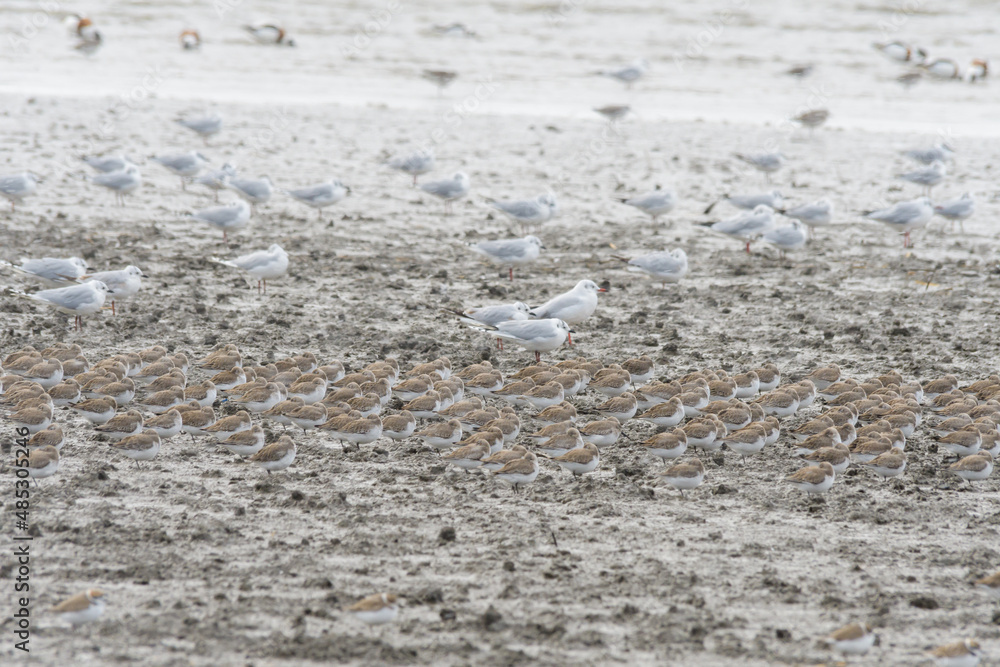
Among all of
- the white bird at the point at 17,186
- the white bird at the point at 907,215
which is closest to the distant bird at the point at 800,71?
the white bird at the point at 907,215

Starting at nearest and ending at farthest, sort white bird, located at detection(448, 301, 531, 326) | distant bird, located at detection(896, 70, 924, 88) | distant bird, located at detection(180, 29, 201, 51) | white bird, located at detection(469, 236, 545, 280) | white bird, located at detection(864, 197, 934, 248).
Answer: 1. white bird, located at detection(448, 301, 531, 326)
2. white bird, located at detection(469, 236, 545, 280)
3. white bird, located at detection(864, 197, 934, 248)
4. distant bird, located at detection(896, 70, 924, 88)
5. distant bird, located at detection(180, 29, 201, 51)

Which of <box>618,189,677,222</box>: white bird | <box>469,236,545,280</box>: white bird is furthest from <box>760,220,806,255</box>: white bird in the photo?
<box>469,236,545,280</box>: white bird

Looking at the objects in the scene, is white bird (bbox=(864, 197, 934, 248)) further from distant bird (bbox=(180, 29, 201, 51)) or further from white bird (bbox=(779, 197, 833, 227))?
distant bird (bbox=(180, 29, 201, 51))

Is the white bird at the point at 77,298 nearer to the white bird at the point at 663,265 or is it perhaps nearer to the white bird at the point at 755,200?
the white bird at the point at 663,265

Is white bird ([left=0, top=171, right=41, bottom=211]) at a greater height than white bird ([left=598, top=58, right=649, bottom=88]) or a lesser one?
lesser

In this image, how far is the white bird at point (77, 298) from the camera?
1068 cm

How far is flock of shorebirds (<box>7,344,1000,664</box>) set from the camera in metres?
7.89

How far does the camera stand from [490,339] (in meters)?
11.5

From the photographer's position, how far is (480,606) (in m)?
6.05

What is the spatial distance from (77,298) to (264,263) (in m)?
2.22

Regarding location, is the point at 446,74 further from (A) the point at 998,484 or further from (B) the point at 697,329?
(A) the point at 998,484

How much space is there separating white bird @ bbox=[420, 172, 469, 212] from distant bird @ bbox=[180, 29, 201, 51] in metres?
15.7

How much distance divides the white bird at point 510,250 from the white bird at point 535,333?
103 inches

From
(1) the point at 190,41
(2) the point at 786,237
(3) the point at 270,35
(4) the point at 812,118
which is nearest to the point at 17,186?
(2) the point at 786,237
